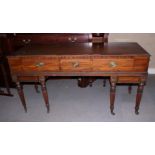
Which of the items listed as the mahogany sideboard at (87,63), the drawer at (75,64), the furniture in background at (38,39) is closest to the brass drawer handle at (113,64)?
the mahogany sideboard at (87,63)

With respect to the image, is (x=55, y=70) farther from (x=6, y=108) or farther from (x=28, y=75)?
(x=6, y=108)

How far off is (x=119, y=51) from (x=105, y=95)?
972mm

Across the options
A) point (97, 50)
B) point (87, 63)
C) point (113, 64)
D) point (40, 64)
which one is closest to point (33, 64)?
point (40, 64)

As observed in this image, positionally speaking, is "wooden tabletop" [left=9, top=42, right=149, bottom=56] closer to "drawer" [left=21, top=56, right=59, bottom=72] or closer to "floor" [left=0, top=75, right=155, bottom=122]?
"drawer" [left=21, top=56, right=59, bottom=72]

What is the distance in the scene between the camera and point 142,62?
159 centimetres

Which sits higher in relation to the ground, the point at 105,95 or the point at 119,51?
the point at 119,51

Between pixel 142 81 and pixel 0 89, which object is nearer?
pixel 142 81

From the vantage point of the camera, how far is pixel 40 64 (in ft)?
5.51

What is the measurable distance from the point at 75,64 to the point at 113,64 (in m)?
0.39

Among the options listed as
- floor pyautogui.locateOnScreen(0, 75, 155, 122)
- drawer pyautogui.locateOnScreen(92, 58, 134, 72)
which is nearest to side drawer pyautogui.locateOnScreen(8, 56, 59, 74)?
drawer pyautogui.locateOnScreen(92, 58, 134, 72)

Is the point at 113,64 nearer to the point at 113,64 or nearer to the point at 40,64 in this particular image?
the point at 113,64
